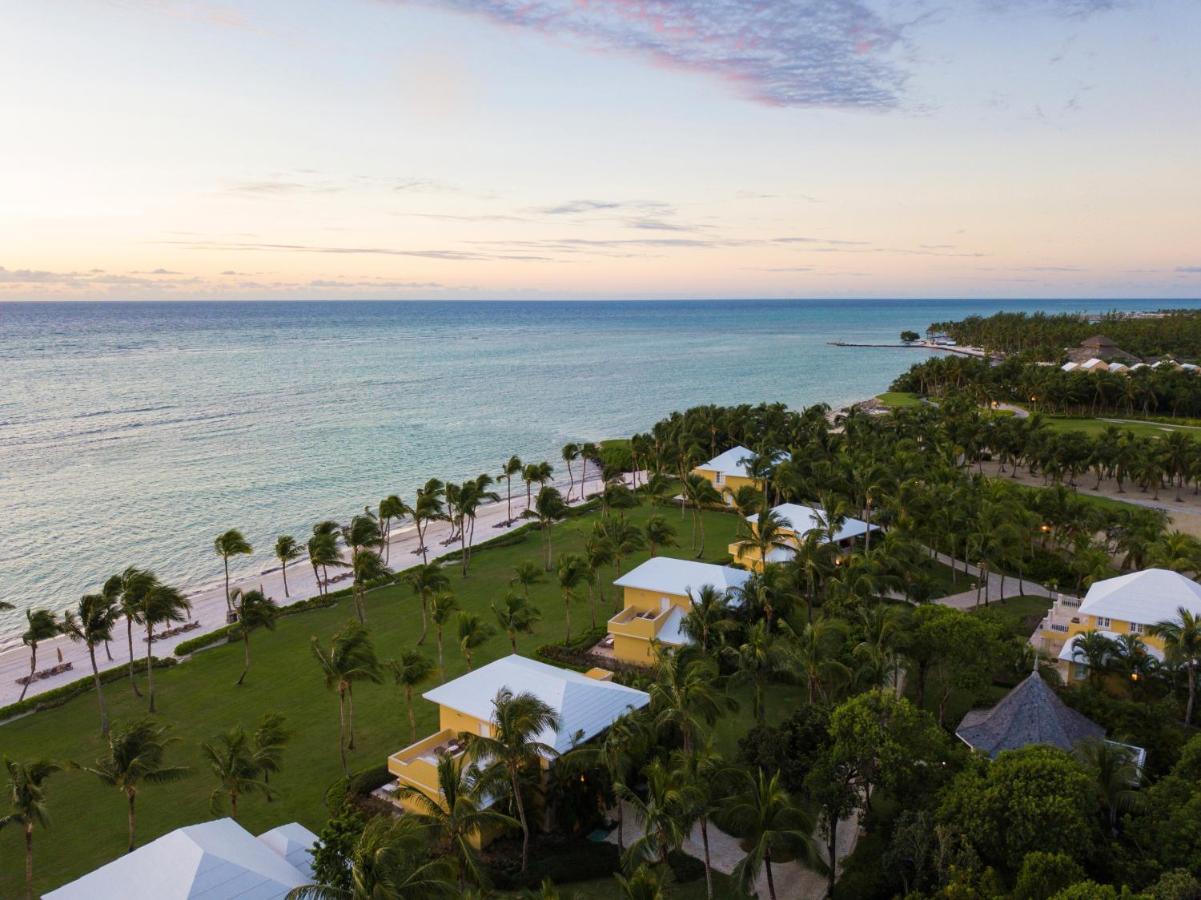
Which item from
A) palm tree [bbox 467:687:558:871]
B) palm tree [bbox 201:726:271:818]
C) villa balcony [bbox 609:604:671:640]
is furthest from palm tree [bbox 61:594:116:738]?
villa balcony [bbox 609:604:671:640]

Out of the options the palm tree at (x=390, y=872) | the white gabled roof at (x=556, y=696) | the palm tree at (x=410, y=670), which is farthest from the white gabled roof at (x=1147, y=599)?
the palm tree at (x=390, y=872)

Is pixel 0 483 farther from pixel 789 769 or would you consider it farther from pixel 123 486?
pixel 789 769

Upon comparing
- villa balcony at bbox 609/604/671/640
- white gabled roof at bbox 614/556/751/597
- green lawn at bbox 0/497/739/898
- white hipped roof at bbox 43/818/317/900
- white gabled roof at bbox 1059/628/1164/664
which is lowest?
green lawn at bbox 0/497/739/898

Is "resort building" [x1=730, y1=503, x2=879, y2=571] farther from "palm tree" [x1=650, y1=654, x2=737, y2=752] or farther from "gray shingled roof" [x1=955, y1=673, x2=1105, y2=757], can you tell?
"palm tree" [x1=650, y1=654, x2=737, y2=752]

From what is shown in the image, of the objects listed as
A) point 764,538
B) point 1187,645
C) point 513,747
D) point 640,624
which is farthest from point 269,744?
point 1187,645

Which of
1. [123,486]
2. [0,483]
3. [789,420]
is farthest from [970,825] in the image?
[0,483]

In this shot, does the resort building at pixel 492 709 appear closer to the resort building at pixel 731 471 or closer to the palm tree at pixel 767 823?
the palm tree at pixel 767 823

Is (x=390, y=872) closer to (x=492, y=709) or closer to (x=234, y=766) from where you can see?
(x=234, y=766)
